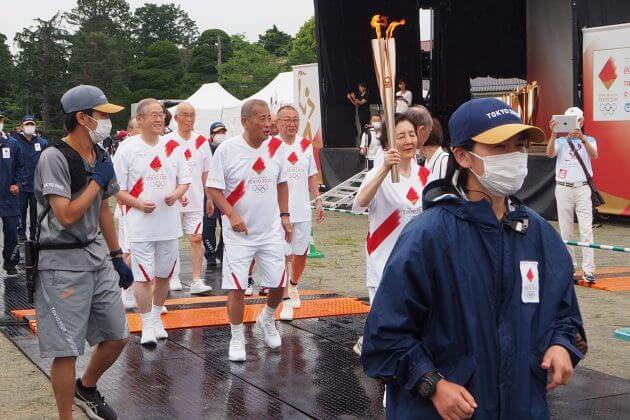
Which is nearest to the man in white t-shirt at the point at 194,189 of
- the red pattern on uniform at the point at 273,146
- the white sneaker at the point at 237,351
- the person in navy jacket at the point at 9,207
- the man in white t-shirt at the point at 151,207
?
the man in white t-shirt at the point at 151,207

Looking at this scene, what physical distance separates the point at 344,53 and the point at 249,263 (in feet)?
45.9

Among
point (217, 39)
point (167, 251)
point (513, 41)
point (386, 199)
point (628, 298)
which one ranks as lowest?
point (628, 298)

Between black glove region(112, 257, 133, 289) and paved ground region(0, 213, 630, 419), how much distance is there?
3.64 ft

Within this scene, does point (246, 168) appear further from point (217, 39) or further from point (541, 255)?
point (217, 39)

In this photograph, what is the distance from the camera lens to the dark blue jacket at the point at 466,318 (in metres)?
2.71

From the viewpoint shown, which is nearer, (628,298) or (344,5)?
(628,298)

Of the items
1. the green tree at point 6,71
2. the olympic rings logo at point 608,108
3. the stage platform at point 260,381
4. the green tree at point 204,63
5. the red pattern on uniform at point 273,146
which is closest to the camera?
the stage platform at point 260,381

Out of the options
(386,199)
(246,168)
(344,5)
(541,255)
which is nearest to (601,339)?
(386,199)

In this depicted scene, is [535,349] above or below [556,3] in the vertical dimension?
below

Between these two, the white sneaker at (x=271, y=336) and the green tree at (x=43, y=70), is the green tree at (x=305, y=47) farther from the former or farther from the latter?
the white sneaker at (x=271, y=336)

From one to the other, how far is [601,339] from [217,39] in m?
78.4

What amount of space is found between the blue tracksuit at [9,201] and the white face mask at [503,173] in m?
9.91

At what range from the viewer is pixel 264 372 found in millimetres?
6727

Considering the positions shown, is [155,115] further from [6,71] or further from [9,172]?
[6,71]
